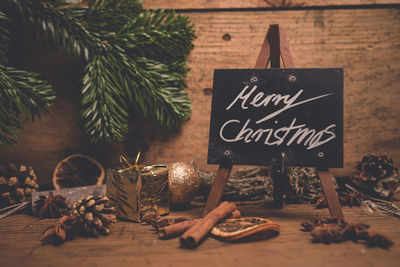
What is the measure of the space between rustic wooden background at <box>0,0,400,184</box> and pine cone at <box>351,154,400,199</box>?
201mm

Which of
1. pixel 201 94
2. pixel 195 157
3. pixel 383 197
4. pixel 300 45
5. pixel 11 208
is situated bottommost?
pixel 11 208

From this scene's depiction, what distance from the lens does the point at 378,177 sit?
1134mm

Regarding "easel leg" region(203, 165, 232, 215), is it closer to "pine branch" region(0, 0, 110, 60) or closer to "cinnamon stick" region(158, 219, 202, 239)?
"cinnamon stick" region(158, 219, 202, 239)

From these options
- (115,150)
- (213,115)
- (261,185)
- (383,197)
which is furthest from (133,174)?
(383,197)

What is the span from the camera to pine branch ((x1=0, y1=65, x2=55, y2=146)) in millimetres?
1029

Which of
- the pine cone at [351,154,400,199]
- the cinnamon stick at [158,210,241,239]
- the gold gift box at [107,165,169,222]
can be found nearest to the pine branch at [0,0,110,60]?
the gold gift box at [107,165,169,222]

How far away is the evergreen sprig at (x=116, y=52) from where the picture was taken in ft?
3.80

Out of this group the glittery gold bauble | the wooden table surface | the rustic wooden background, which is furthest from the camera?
the rustic wooden background

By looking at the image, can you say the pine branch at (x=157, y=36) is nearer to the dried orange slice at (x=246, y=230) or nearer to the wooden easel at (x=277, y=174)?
the wooden easel at (x=277, y=174)

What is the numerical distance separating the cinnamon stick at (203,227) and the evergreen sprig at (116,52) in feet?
1.73

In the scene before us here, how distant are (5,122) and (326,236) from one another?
3.88 ft

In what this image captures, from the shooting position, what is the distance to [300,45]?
1.36 m

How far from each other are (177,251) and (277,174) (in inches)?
21.1

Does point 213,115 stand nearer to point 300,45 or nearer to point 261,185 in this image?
point 261,185
